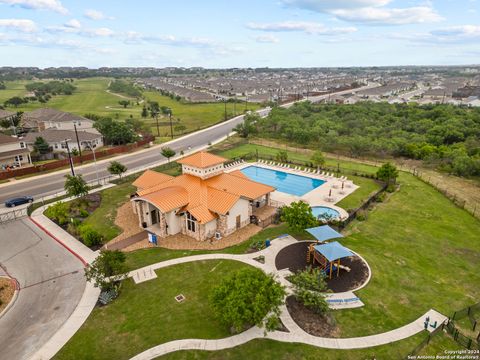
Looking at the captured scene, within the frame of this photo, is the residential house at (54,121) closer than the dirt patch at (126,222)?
No

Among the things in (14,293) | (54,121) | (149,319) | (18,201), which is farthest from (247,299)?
(54,121)

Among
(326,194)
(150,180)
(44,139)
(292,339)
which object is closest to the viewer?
(292,339)

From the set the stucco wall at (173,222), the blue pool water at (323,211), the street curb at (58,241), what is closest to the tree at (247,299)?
the stucco wall at (173,222)

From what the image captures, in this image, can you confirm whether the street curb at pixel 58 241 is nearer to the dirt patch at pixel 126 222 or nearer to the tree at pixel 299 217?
the dirt patch at pixel 126 222

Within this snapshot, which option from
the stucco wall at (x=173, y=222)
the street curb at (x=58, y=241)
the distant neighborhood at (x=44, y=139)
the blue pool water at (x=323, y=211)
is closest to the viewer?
the street curb at (x=58, y=241)

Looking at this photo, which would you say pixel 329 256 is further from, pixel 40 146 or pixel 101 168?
pixel 40 146

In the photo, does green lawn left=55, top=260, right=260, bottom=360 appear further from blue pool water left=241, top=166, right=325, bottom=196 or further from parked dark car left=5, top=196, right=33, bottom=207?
parked dark car left=5, top=196, right=33, bottom=207

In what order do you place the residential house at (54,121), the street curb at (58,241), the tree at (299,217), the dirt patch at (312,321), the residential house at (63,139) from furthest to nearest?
1. the residential house at (54,121)
2. the residential house at (63,139)
3. the tree at (299,217)
4. the street curb at (58,241)
5. the dirt patch at (312,321)
